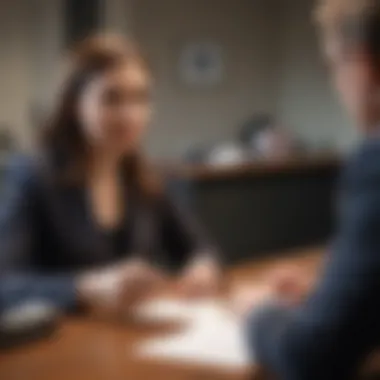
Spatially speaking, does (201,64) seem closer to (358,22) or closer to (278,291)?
(278,291)

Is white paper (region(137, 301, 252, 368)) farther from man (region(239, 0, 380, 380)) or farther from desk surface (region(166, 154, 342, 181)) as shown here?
desk surface (region(166, 154, 342, 181))

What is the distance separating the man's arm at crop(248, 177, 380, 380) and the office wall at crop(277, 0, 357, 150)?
13.0 feet

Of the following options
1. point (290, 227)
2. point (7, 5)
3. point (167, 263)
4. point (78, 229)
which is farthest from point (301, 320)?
point (7, 5)

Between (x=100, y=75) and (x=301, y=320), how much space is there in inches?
36.0

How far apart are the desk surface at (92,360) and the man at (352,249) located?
0.14m

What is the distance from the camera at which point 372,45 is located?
0.85m

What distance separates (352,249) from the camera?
0.85 metres

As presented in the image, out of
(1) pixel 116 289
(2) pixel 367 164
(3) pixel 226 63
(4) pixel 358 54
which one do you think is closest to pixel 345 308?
(2) pixel 367 164

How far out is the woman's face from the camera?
5.49 ft

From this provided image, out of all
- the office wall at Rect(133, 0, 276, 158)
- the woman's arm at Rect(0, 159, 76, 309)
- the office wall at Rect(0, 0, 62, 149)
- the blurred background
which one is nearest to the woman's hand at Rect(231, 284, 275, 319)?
the woman's arm at Rect(0, 159, 76, 309)

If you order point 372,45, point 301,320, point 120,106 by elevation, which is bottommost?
point 301,320

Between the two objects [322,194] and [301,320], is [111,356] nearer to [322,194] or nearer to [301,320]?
[301,320]

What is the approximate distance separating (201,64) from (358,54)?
13.2ft

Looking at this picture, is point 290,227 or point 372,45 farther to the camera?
point 290,227
